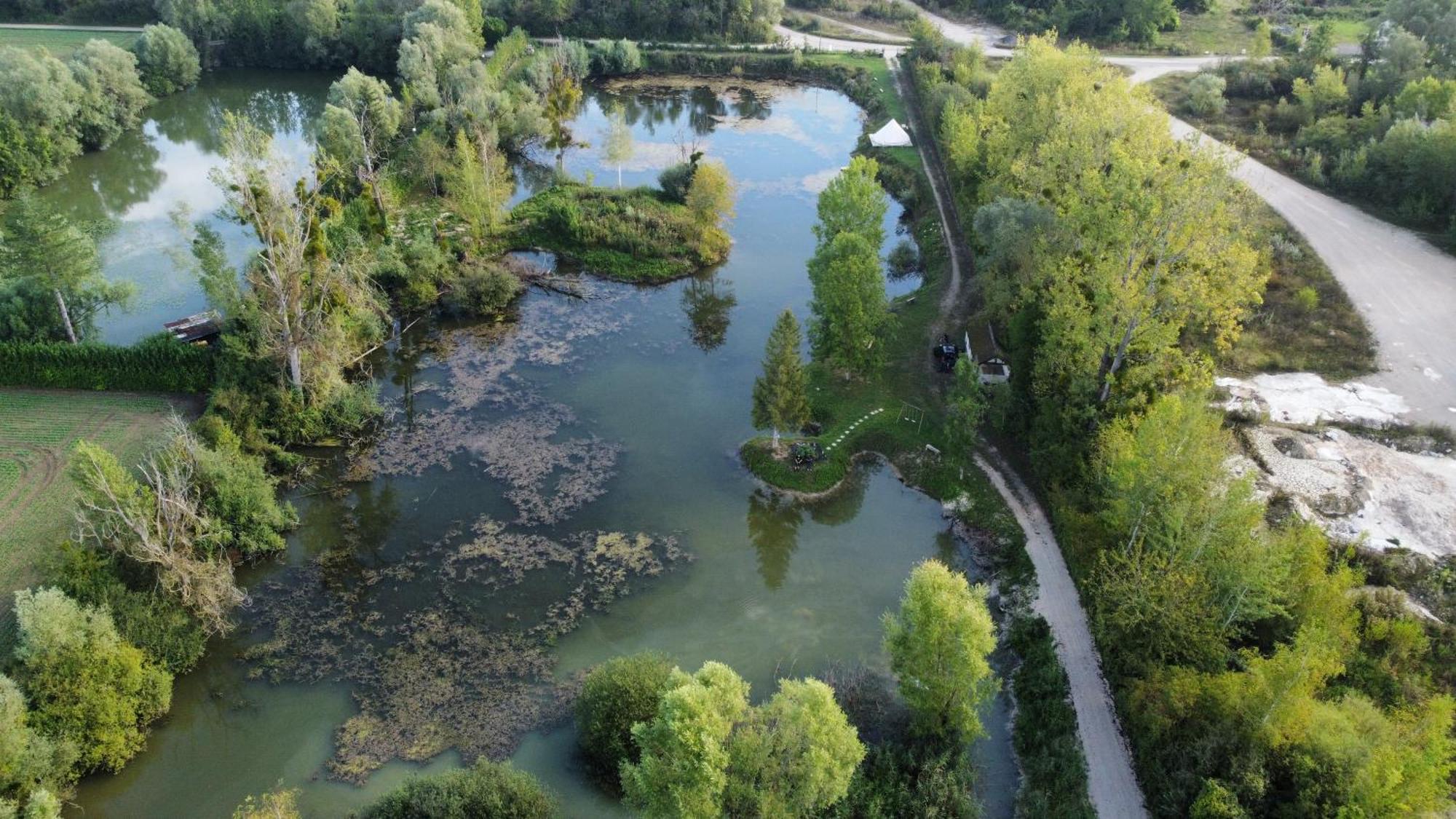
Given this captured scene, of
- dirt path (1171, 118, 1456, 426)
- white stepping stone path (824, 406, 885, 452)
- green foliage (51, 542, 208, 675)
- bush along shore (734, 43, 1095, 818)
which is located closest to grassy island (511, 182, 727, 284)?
bush along shore (734, 43, 1095, 818)

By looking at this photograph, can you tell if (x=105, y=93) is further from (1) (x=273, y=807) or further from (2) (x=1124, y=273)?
(2) (x=1124, y=273)

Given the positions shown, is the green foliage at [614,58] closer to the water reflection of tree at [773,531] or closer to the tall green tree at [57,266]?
the tall green tree at [57,266]

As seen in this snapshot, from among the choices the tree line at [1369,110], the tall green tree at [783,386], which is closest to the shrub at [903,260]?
the tall green tree at [783,386]

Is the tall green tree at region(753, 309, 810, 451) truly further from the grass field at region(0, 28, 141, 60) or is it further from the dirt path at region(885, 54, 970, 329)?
the grass field at region(0, 28, 141, 60)

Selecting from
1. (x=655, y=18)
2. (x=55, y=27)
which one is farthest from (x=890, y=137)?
(x=55, y=27)

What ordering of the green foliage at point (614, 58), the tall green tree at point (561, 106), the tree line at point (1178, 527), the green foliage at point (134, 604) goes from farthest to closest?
1. the green foliage at point (614, 58)
2. the tall green tree at point (561, 106)
3. the green foliage at point (134, 604)
4. the tree line at point (1178, 527)

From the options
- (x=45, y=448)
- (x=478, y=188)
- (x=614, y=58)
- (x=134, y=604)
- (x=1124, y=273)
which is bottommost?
Result: (x=134, y=604)

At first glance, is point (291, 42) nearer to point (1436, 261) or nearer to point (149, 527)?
point (149, 527)
